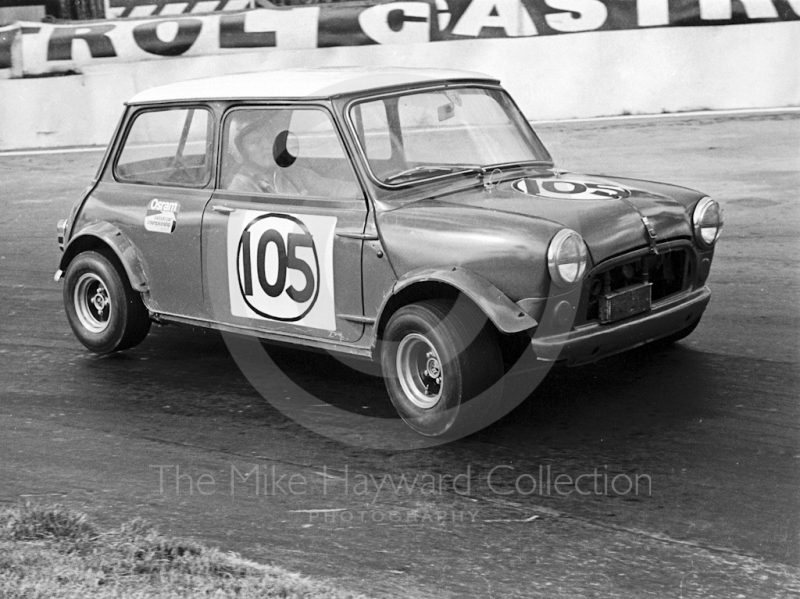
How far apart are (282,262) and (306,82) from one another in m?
0.87

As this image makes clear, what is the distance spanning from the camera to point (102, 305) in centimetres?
628

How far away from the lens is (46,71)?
13820 mm

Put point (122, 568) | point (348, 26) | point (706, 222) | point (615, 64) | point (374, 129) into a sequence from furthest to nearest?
point (348, 26)
point (615, 64)
point (374, 129)
point (706, 222)
point (122, 568)

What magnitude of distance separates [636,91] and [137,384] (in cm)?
879

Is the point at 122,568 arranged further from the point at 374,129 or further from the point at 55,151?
the point at 55,151

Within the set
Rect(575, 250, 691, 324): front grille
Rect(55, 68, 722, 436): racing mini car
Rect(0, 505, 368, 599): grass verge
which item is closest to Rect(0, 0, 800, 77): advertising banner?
Rect(55, 68, 722, 436): racing mini car

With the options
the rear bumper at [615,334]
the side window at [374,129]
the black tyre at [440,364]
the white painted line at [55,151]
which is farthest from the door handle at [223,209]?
the white painted line at [55,151]

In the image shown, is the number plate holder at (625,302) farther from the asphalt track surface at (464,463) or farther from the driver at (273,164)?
the driver at (273,164)

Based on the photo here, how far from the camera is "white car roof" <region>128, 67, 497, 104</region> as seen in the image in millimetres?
5215

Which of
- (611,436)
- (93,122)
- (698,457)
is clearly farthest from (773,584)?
(93,122)

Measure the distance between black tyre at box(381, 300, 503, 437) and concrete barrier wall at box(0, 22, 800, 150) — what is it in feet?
28.6

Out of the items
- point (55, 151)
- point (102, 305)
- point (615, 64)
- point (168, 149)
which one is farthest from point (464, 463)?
point (55, 151)

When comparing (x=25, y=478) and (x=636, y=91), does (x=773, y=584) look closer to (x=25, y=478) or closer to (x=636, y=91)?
(x=25, y=478)

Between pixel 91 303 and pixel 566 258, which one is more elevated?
pixel 566 258
